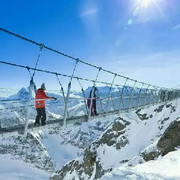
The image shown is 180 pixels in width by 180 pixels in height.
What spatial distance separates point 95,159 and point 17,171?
84459 mm

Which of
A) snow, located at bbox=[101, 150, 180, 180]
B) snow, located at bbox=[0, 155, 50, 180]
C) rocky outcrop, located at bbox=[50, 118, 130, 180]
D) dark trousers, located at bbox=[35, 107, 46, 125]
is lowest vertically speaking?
snow, located at bbox=[0, 155, 50, 180]

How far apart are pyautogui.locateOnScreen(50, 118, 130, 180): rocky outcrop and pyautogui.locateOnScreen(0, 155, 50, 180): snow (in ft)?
175

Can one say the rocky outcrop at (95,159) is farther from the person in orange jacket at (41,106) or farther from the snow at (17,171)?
the snow at (17,171)

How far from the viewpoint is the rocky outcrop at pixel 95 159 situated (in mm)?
57375

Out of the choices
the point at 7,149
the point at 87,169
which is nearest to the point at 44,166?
the point at 7,149

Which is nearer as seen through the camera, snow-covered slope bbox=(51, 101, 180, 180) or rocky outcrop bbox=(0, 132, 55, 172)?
snow-covered slope bbox=(51, 101, 180, 180)

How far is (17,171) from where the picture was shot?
13238cm

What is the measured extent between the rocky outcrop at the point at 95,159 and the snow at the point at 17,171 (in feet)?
175

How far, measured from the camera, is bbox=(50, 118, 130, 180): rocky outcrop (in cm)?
5738

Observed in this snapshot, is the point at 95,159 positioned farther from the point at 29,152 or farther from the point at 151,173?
the point at 29,152

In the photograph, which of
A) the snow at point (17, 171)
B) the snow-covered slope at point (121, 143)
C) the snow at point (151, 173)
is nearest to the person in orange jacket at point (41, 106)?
the snow at point (151, 173)

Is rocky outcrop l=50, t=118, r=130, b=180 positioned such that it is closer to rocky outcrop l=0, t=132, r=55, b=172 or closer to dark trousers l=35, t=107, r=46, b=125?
dark trousers l=35, t=107, r=46, b=125

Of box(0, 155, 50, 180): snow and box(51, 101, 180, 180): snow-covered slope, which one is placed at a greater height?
box(51, 101, 180, 180): snow-covered slope

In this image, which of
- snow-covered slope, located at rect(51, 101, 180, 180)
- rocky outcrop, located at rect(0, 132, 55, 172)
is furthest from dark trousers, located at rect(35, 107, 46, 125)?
rocky outcrop, located at rect(0, 132, 55, 172)
